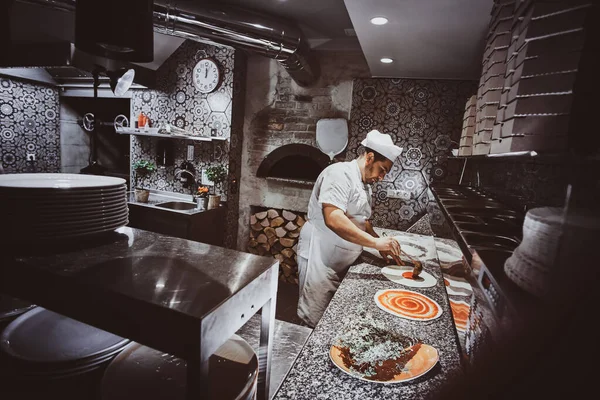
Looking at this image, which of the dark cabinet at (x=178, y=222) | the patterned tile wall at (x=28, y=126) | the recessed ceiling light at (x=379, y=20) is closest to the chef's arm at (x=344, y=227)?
the recessed ceiling light at (x=379, y=20)

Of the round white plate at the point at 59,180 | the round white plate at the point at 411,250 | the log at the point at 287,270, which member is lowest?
the log at the point at 287,270

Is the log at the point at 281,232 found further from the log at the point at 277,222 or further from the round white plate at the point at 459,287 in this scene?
the round white plate at the point at 459,287

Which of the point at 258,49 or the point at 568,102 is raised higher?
the point at 258,49

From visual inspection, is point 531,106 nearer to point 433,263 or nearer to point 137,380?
point 137,380

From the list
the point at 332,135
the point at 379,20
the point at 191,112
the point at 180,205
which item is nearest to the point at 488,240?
the point at 379,20

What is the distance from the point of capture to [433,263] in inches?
101

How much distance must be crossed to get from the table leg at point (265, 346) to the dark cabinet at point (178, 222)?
12.1 ft

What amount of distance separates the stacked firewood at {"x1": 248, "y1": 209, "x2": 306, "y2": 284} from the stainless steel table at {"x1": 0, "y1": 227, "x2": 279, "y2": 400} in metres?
4.26

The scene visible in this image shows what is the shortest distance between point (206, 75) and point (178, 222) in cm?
242

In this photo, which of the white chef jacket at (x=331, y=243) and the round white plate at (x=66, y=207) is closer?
the round white plate at (x=66, y=207)

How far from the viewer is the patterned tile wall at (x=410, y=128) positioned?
175 inches

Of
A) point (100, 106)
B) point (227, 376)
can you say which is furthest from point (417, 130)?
point (100, 106)

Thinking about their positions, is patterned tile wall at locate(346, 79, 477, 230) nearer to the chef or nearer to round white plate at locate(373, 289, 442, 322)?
the chef

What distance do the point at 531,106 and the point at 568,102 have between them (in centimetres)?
18
